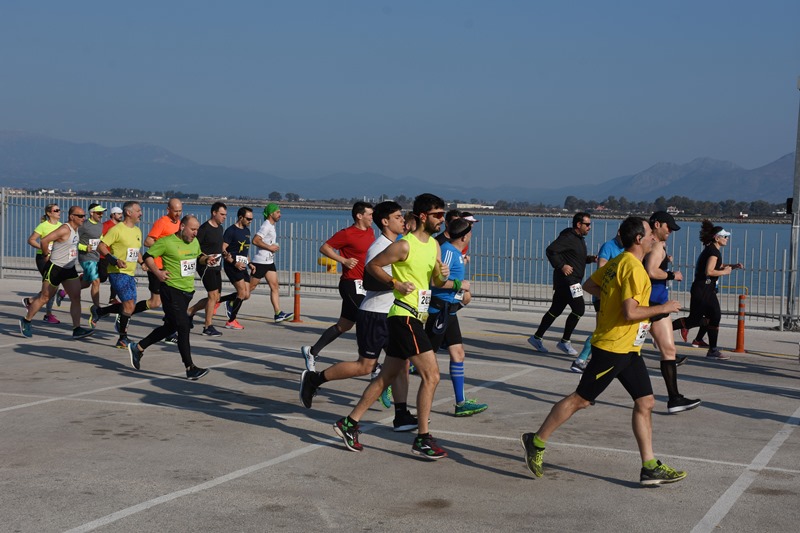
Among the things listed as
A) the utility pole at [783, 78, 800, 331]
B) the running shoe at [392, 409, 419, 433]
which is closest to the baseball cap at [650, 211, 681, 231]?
the running shoe at [392, 409, 419, 433]

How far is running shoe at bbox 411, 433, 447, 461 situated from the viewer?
7.55 m

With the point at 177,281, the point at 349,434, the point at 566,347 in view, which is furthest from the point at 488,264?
the point at 349,434

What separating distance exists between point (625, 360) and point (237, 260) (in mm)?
9675

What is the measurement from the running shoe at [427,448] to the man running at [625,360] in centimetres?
73

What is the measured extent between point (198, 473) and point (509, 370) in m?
5.86

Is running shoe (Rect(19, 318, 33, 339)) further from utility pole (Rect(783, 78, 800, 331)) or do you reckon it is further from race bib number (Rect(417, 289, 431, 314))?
utility pole (Rect(783, 78, 800, 331))

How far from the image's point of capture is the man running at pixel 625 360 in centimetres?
695

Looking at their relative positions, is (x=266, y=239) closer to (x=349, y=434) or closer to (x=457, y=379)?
(x=457, y=379)

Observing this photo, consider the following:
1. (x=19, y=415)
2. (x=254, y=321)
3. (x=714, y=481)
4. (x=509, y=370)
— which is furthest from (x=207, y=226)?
(x=714, y=481)

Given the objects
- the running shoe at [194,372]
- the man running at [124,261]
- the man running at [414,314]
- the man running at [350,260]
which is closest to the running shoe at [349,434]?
the man running at [414,314]

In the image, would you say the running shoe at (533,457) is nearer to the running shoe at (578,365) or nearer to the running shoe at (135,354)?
the running shoe at (578,365)

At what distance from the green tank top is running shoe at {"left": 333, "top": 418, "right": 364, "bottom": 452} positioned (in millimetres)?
919

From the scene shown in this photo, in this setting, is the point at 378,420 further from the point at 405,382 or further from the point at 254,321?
the point at 254,321

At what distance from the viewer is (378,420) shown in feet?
29.7
